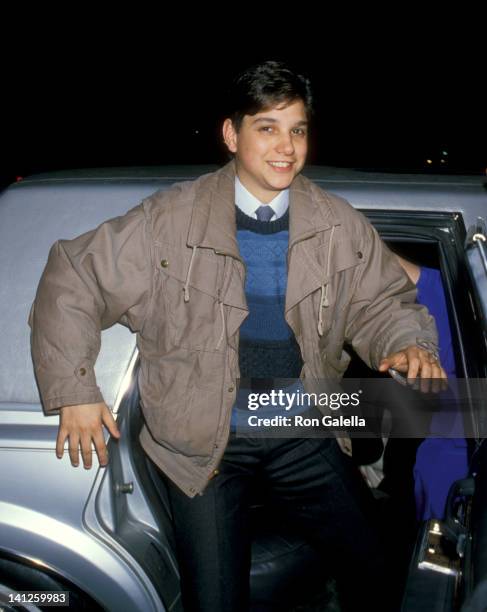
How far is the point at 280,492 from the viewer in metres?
1.95

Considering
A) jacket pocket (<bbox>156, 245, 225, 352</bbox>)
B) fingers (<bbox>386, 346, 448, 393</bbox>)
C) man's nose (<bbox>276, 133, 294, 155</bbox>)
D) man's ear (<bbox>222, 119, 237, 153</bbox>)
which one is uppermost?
man's ear (<bbox>222, 119, 237, 153</bbox>)

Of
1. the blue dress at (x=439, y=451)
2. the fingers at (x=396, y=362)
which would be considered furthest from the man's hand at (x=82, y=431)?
the blue dress at (x=439, y=451)

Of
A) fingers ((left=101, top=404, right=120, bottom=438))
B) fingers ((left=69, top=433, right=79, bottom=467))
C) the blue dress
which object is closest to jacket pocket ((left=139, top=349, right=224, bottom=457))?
fingers ((left=101, top=404, right=120, bottom=438))

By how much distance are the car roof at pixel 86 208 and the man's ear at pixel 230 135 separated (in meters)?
0.32

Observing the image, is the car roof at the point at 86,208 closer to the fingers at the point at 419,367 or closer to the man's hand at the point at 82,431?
the man's hand at the point at 82,431

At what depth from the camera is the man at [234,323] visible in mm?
1677

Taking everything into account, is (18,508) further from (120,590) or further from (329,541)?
(329,541)

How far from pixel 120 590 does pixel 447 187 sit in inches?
65.4

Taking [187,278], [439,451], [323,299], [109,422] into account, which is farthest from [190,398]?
[439,451]

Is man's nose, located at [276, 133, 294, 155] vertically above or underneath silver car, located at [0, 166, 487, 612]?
above

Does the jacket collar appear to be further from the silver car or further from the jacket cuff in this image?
the jacket cuff

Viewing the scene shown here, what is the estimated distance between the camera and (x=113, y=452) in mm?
1734

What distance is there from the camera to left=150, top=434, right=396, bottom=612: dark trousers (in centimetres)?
176

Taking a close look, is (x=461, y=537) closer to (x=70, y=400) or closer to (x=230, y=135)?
(x=70, y=400)
